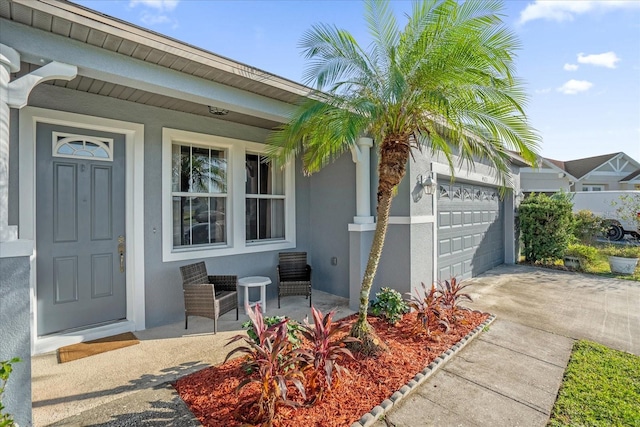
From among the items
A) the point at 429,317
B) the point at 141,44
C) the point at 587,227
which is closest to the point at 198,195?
the point at 141,44

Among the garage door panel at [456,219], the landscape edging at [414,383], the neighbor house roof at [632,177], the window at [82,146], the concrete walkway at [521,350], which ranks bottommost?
the concrete walkway at [521,350]

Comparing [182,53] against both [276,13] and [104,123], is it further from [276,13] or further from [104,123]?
[276,13]

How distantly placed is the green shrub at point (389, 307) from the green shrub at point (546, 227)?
7412 millimetres

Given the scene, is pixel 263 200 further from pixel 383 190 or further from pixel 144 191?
pixel 383 190

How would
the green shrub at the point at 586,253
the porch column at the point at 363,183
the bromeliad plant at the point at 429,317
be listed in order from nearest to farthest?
the bromeliad plant at the point at 429,317, the porch column at the point at 363,183, the green shrub at the point at 586,253

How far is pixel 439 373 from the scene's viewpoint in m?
3.53

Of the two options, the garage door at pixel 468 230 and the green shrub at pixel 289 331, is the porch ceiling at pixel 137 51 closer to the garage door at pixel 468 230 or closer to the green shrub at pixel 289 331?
the green shrub at pixel 289 331

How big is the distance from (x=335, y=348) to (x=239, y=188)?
3725 mm

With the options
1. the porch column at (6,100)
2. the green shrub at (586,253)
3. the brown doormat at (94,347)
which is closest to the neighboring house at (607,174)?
the green shrub at (586,253)

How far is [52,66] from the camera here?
9.30 ft

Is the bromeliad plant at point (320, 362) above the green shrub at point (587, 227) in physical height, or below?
below

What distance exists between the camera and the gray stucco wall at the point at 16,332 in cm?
241

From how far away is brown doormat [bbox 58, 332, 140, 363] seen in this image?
3857 millimetres

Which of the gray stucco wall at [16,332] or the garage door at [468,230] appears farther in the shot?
the garage door at [468,230]
